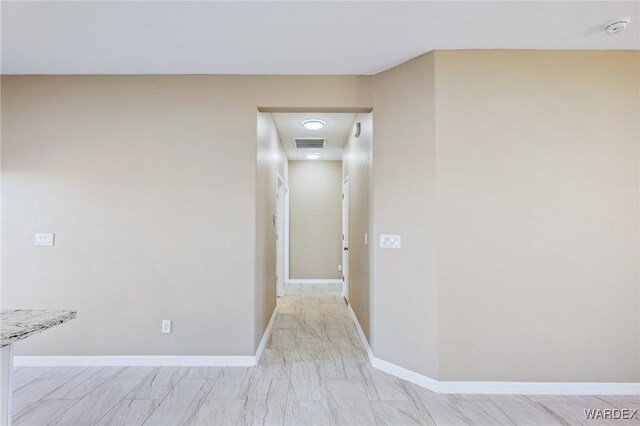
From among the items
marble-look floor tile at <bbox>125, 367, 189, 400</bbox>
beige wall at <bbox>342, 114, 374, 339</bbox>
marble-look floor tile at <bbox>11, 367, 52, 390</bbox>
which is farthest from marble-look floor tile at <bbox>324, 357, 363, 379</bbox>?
marble-look floor tile at <bbox>11, 367, 52, 390</bbox>

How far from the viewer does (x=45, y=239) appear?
280 cm

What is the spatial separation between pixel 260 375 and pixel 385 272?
134cm

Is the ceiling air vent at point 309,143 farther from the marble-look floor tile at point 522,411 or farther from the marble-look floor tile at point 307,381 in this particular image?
the marble-look floor tile at point 522,411

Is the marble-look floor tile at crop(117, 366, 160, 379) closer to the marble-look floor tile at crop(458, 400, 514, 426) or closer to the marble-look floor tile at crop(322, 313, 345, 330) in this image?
the marble-look floor tile at crop(322, 313, 345, 330)

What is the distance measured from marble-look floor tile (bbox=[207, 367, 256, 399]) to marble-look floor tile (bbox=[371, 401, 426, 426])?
3.12 feet

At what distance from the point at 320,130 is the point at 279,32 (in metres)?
2.19

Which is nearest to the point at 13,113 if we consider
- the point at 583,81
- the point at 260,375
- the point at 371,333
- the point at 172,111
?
the point at 172,111

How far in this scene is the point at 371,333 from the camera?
2885mm

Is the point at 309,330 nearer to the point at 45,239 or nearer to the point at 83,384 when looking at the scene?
the point at 83,384

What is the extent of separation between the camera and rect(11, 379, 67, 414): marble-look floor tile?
2.19 m

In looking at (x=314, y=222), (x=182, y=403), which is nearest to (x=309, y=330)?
(x=182, y=403)

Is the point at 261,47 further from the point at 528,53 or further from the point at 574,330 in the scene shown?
the point at 574,330

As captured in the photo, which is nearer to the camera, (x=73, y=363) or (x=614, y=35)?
(x=614, y=35)

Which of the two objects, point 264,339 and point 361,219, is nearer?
point 264,339
